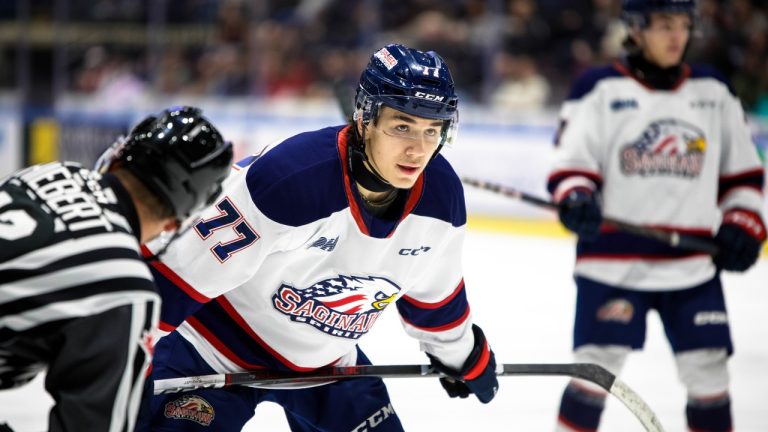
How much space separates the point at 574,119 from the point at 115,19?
6.40 m

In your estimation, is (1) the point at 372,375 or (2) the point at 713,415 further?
(2) the point at 713,415

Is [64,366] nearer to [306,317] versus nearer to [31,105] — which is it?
[306,317]

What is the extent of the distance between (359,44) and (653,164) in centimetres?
508

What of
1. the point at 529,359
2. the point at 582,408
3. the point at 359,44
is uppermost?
the point at 582,408

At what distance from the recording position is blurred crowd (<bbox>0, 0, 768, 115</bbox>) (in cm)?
679

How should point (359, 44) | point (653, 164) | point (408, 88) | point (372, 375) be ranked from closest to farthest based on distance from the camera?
1. point (408, 88)
2. point (372, 375)
3. point (653, 164)
4. point (359, 44)

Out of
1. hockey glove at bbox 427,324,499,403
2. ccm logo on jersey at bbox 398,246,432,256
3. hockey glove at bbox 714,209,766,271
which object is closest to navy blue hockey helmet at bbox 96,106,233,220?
ccm logo on jersey at bbox 398,246,432,256

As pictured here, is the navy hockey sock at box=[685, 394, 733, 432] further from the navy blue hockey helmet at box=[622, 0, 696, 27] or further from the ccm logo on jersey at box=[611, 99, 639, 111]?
the navy blue hockey helmet at box=[622, 0, 696, 27]

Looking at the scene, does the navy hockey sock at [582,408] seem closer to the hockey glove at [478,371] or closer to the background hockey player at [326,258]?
the hockey glove at [478,371]

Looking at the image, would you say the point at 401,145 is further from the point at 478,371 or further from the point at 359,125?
the point at 478,371

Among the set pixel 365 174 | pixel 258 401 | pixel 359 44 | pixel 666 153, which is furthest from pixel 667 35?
pixel 359 44

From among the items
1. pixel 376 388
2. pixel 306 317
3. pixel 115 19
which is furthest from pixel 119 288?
pixel 115 19

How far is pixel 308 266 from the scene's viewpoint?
6.64 ft

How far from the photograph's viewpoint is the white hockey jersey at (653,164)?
3031mm
